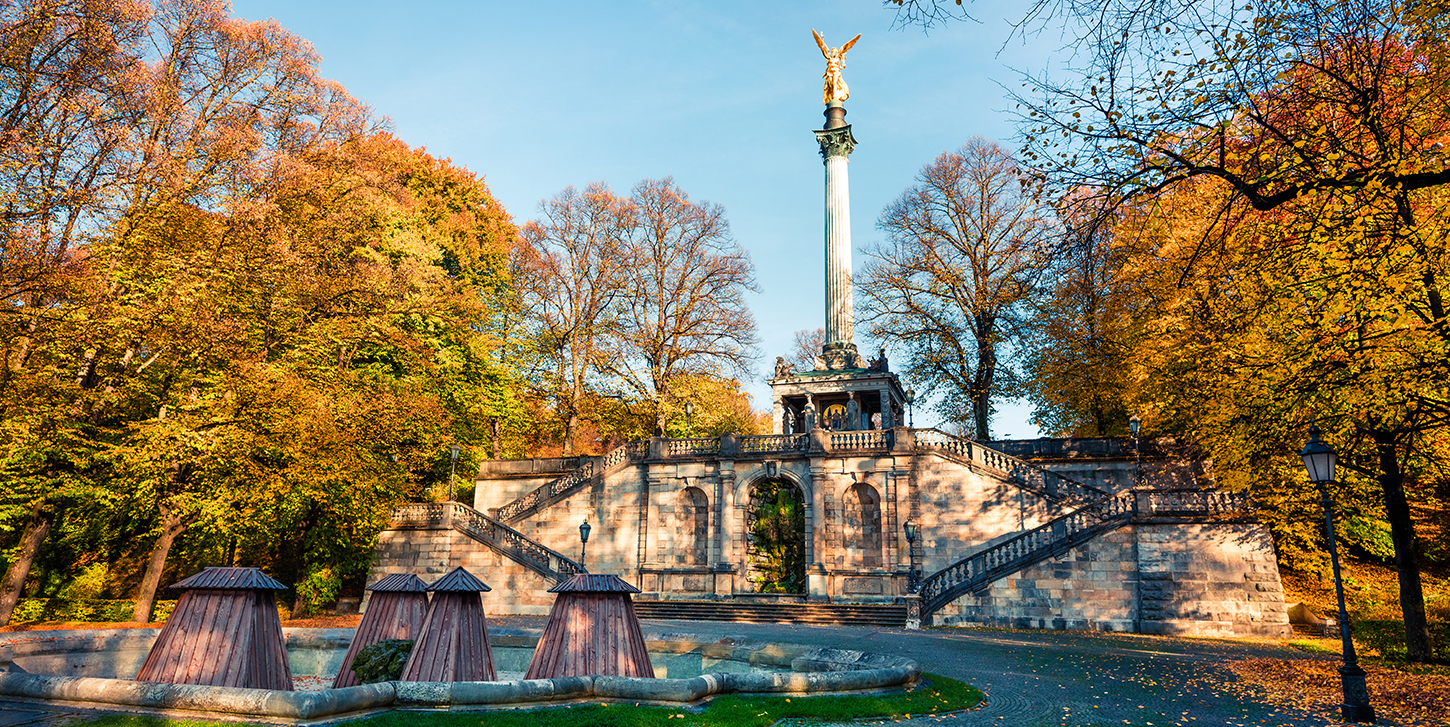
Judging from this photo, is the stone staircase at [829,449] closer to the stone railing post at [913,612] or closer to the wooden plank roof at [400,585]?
the stone railing post at [913,612]

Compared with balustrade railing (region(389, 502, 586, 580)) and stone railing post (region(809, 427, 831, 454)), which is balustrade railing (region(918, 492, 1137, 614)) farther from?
balustrade railing (region(389, 502, 586, 580))

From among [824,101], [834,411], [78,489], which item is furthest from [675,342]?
[78,489]

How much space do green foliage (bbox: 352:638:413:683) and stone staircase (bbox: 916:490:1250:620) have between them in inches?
634

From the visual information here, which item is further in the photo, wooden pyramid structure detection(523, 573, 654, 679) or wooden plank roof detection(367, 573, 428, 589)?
wooden plank roof detection(367, 573, 428, 589)

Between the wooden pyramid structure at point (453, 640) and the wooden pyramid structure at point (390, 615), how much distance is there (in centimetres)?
158

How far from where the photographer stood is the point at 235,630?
10.6 meters

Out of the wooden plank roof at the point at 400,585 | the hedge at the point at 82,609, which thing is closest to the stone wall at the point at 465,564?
the hedge at the point at 82,609

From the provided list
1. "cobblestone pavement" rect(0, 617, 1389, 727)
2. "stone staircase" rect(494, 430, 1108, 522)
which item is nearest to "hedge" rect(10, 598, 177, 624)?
"stone staircase" rect(494, 430, 1108, 522)

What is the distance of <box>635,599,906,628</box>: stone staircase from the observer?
82.2ft

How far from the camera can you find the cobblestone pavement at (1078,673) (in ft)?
32.1

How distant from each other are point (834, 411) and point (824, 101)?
15020 millimetres

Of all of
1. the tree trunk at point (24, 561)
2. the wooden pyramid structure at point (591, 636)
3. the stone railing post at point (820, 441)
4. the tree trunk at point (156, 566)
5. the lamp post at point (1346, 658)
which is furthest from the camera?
the stone railing post at point (820, 441)

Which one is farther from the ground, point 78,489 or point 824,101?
point 824,101

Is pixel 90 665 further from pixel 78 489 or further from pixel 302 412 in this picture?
pixel 302 412
